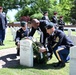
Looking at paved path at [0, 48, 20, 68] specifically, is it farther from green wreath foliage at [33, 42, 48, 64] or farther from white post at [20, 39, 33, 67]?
green wreath foliage at [33, 42, 48, 64]

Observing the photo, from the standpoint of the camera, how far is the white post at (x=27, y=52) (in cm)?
850

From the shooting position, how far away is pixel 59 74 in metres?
7.79

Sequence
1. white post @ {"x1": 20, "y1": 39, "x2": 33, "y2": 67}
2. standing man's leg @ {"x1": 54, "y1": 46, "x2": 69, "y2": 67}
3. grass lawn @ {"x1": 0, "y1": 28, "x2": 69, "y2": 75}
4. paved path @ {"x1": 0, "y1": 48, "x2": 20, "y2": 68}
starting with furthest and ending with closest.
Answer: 1. paved path @ {"x1": 0, "y1": 48, "x2": 20, "y2": 68}
2. white post @ {"x1": 20, "y1": 39, "x2": 33, "y2": 67}
3. standing man's leg @ {"x1": 54, "y1": 46, "x2": 69, "y2": 67}
4. grass lawn @ {"x1": 0, "y1": 28, "x2": 69, "y2": 75}

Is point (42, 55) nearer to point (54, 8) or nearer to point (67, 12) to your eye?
point (54, 8)

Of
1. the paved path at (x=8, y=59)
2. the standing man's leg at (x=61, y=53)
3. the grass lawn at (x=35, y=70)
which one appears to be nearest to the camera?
the grass lawn at (x=35, y=70)

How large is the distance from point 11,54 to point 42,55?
6.32 feet

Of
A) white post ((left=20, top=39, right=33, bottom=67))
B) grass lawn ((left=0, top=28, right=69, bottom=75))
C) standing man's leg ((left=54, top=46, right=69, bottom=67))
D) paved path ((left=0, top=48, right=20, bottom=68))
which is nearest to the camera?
grass lawn ((left=0, top=28, right=69, bottom=75))

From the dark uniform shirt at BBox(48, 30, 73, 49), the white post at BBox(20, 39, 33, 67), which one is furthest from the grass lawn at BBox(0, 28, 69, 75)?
the dark uniform shirt at BBox(48, 30, 73, 49)

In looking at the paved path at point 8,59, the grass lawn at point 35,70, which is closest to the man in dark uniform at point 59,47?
the grass lawn at point 35,70

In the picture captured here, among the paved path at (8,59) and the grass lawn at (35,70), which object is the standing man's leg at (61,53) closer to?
the grass lawn at (35,70)

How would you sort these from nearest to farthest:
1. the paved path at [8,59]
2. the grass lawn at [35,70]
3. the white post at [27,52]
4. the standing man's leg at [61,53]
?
the grass lawn at [35,70] < the standing man's leg at [61,53] < the white post at [27,52] < the paved path at [8,59]

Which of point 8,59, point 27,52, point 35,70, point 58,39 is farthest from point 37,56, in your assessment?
point 8,59

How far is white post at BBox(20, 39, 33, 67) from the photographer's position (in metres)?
8.50

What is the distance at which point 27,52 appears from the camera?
28.1 ft
